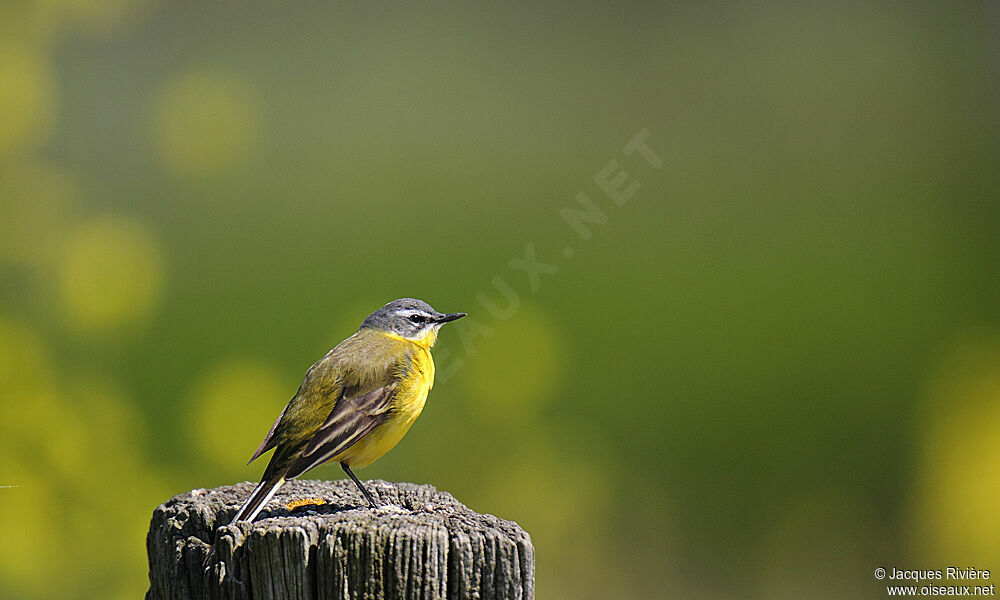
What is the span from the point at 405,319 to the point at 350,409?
48cm

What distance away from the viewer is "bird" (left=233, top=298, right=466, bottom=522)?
229 cm

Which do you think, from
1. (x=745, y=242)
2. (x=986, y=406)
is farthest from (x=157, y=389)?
(x=986, y=406)

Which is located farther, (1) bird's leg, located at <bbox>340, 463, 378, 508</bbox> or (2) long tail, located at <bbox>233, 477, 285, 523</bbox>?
(1) bird's leg, located at <bbox>340, 463, 378, 508</bbox>

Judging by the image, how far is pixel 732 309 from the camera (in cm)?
477

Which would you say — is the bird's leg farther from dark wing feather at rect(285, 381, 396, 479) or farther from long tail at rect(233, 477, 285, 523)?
long tail at rect(233, 477, 285, 523)

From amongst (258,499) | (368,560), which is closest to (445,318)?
(258,499)

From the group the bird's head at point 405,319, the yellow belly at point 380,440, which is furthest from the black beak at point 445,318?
the yellow belly at point 380,440

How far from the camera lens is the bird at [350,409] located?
2293 mm

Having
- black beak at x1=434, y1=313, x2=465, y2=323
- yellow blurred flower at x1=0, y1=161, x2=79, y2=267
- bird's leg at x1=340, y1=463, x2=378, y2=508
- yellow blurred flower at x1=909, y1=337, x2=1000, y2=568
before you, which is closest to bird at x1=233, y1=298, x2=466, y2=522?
bird's leg at x1=340, y1=463, x2=378, y2=508

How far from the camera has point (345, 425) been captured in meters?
2.37

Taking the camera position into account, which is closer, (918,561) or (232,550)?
(232,550)

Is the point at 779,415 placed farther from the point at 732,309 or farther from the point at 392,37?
the point at 392,37

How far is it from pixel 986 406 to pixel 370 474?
11.5 feet

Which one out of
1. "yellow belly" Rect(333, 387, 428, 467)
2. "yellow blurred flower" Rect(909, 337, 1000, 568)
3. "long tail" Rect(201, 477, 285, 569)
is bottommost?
"yellow blurred flower" Rect(909, 337, 1000, 568)
